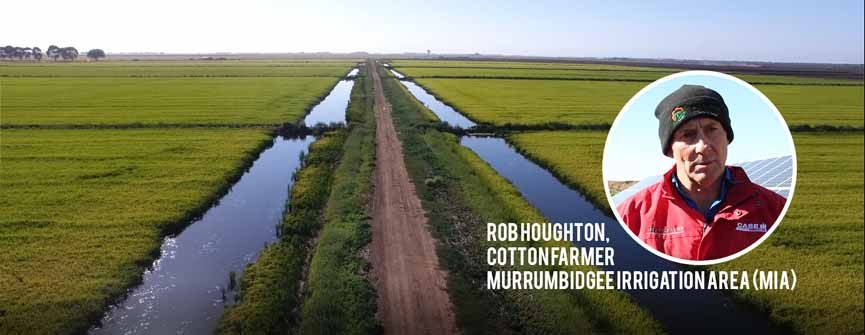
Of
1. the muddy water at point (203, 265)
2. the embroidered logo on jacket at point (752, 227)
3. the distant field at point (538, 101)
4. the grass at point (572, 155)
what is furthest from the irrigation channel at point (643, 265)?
the distant field at point (538, 101)

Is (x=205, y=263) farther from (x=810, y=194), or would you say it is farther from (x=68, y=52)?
(x=68, y=52)

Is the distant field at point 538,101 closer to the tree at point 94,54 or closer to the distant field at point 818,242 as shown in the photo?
the distant field at point 818,242

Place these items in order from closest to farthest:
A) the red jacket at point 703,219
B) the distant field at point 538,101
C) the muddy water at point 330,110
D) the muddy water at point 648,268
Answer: the red jacket at point 703,219 → the muddy water at point 648,268 → the distant field at point 538,101 → the muddy water at point 330,110

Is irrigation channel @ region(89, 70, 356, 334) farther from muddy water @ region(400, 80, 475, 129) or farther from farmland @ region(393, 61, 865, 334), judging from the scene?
muddy water @ region(400, 80, 475, 129)

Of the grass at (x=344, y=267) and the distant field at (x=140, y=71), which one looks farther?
the distant field at (x=140, y=71)

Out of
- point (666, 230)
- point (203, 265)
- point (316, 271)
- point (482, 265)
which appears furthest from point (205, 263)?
point (666, 230)

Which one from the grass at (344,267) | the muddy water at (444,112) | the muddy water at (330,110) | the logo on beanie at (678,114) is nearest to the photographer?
the logo on beanie at (678,114)

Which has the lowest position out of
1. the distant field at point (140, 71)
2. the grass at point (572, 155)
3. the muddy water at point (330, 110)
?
the grass at point (572, 155)

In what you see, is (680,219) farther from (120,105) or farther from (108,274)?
(120,105)
